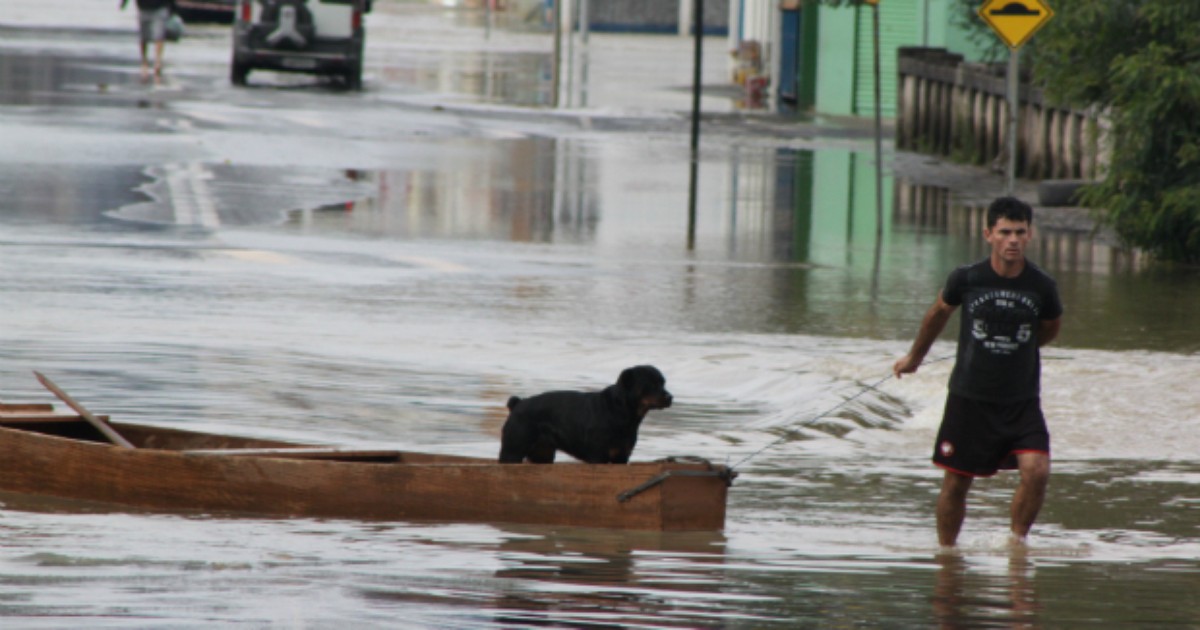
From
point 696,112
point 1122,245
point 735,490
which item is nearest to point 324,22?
point 696,112

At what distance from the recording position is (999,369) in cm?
785

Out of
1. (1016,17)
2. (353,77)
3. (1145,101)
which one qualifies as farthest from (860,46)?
(1145,101)

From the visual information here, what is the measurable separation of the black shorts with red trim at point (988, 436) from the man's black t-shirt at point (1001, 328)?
0.16 feet

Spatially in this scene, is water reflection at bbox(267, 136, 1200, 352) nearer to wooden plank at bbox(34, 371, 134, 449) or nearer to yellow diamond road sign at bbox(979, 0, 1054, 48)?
yellow diamond road sign at bbox(979, 0, 1054, 48)

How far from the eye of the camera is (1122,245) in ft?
63.1

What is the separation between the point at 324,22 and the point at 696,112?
40.5 feet

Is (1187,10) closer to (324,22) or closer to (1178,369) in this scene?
(1178,369)

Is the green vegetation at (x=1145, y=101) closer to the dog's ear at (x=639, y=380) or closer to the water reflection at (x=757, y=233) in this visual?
the water reflection at (x=757, y=233)

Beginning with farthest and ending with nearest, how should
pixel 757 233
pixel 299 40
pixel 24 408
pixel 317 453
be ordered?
pixel 299 40 → pixel 757 233 → pixel 24 408 → pixel 317 453

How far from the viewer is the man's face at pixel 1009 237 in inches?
305

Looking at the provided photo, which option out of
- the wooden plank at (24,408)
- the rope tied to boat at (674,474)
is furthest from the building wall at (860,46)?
the rope tied to boat at (674,474)

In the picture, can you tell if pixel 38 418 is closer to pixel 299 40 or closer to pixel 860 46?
pixel 860 46

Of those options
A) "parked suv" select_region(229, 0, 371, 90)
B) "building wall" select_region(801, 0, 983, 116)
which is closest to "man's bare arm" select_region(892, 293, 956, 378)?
"building wall" select_region(801, 0, 983, 116)

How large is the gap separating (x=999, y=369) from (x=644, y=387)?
1352 mm
